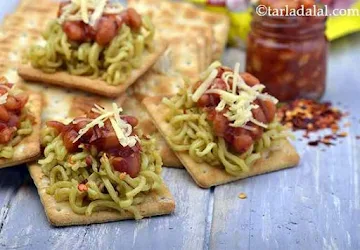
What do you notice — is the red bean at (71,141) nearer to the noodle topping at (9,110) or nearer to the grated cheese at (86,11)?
the noodle topping at (9,110)

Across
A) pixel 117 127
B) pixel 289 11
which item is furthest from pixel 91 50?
pixel 289 11

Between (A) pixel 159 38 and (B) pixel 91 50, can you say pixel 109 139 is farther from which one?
(A) pixel 159 38

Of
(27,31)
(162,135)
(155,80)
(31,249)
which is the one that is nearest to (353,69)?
(155,80)

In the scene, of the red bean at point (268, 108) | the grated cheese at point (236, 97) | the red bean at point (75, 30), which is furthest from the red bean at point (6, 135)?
the red bean at point (268, 108)

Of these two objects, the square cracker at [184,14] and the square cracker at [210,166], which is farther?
the square cracker at [184,14]

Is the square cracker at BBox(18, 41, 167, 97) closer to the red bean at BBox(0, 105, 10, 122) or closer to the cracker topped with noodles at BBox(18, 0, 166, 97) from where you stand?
the cracker topped with noodles at BBox(18, 0, 166, 97)
